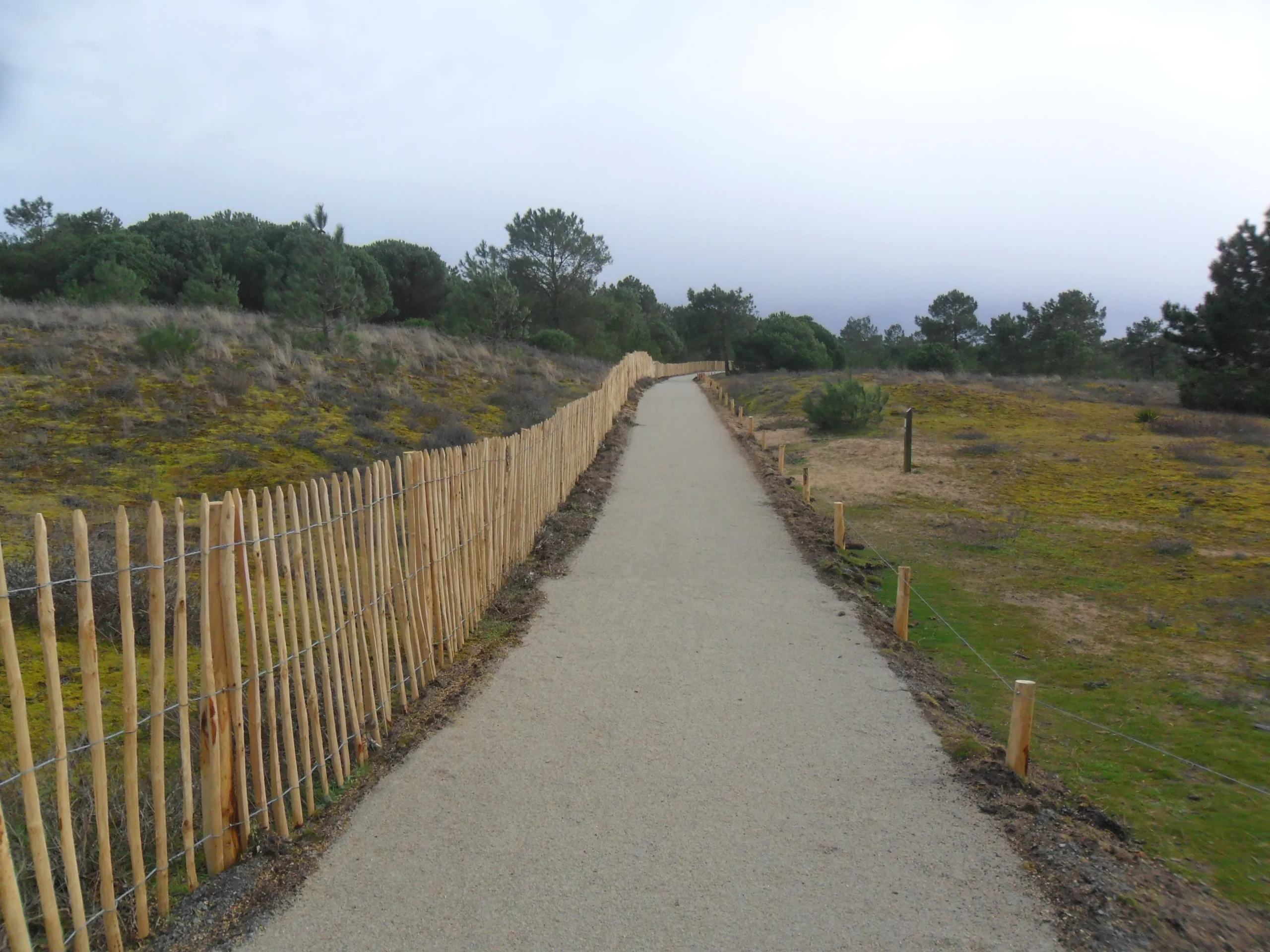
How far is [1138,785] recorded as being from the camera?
5516mm

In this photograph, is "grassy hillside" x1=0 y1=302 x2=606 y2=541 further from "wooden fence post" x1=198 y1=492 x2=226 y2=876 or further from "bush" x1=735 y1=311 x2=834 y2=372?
"bush" x1=735 y1=311 x2=834 y2=372

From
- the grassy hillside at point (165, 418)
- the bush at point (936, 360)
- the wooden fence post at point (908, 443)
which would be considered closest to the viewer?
the grassy hillside at point (165, 418)

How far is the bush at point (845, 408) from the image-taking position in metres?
25.0

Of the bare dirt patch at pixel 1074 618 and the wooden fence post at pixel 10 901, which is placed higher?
the wooden fence post at pixel 10 901

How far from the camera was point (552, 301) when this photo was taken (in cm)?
6494

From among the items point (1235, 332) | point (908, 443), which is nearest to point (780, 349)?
point (1235, 332)

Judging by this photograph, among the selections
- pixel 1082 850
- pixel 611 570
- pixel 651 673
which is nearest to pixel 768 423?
pixel 611 570

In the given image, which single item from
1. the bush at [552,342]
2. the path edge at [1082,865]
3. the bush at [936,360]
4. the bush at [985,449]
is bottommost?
the path edge at [1082,865]

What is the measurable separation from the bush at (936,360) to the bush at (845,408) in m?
25.2

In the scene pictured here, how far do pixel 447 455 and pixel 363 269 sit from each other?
39.6 metres

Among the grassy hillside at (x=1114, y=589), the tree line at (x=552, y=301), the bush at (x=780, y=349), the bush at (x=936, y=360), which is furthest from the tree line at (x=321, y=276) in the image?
the bush at (x=936, y=360)

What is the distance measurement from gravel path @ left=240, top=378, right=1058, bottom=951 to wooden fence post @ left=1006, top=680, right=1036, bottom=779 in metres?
0.44

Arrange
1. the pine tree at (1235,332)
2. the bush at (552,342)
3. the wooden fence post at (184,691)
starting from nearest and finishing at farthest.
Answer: the wooden fence post at (184,691)
the pine tree at (1235,332)
the bush at (552,342)

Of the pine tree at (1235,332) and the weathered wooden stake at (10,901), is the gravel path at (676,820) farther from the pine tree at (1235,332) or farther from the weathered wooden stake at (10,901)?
the pine tree at (1235,332)
